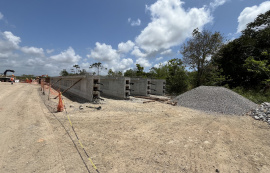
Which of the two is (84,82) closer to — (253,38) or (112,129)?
(112,129)

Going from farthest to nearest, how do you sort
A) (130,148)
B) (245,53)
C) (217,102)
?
(245,53) → (217,102) → (130,148)

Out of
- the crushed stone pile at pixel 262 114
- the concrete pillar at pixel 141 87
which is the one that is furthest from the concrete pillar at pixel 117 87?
the crushed stone pile at pixel 262 114

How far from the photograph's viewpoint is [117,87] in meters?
14.6

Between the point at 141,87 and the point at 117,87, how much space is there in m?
4.17

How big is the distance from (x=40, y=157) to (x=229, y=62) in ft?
83.5

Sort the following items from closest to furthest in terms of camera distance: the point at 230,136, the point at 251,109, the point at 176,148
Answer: the point at 176,148, the point at 230,136, the point at 251,109

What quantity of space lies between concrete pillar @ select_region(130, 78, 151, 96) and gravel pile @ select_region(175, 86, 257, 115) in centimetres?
586

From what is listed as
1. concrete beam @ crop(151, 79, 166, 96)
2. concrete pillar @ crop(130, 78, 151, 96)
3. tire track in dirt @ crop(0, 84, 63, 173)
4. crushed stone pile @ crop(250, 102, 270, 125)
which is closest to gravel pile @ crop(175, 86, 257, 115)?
crushed stone pile @ crop(250, 102, 270, 125)

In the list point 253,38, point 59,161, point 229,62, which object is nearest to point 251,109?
point 59,161

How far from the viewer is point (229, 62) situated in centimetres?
2086

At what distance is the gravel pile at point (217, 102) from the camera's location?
925 cm

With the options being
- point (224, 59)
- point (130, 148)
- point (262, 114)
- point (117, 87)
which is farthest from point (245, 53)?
point (130, 148)

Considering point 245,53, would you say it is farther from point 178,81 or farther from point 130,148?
point 130,148

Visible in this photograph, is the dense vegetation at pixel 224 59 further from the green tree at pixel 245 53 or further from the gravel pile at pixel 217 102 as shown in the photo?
the gravel pile at pixel 217 102
